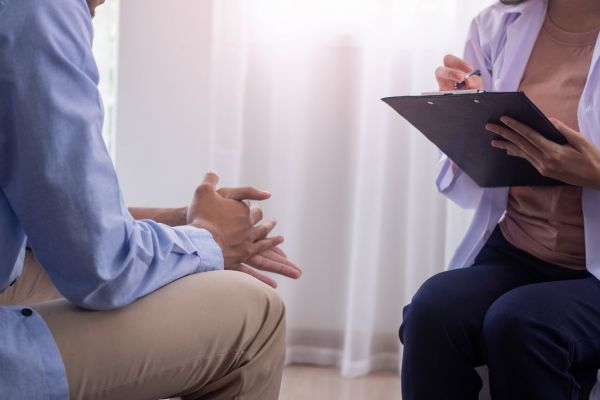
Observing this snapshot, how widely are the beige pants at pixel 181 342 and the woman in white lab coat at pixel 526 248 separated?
13.3 inches

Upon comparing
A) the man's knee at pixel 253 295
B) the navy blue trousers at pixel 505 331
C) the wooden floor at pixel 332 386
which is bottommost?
the wooden floor at pixel 332 386

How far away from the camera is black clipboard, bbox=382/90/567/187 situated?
1017 mm

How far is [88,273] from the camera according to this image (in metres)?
0.78

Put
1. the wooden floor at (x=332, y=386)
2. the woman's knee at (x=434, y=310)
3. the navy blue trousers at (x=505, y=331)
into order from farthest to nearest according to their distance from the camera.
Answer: the wooden floor at (x=332, y=386) → the woman's knee at (x=434, y=310) → the navy blue trousers at (x=505, y=331)

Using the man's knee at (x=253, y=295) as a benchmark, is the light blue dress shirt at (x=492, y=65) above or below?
above

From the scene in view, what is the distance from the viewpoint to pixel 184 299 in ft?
2.90

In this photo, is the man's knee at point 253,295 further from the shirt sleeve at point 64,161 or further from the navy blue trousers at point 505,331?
the navy blue trousers at point 505,331

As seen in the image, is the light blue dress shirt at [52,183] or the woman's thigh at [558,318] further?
the woman's thigh at [558,318]

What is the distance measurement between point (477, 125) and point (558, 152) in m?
0.13

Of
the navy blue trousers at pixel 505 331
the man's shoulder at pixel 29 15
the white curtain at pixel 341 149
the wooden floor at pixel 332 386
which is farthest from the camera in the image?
the white curtain at pixel 341 149

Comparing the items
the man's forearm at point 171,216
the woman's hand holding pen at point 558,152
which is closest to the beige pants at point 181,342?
the man's forearm at point 171,216

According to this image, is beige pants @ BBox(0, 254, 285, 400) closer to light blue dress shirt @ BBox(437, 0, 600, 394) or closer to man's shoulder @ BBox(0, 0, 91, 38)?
man's shoulder @ BBox(0, 0, 91, 38)

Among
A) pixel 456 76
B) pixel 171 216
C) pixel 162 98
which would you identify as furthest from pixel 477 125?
pixel 162 98

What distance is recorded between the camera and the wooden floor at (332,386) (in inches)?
74.0
